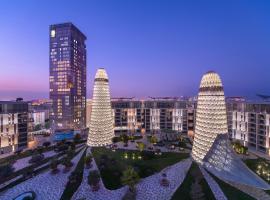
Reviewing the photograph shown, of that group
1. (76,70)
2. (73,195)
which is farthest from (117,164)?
(76,70)

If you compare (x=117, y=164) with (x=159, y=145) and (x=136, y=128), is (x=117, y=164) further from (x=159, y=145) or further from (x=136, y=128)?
(x=136, y=128)

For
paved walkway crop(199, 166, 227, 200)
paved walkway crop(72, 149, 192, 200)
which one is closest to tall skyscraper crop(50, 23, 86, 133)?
paved walkway crop(72, 149, 192, 200)

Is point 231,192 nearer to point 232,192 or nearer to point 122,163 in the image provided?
point 232,192

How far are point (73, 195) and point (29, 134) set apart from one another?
182ft

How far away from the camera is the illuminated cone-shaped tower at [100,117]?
7325 cm

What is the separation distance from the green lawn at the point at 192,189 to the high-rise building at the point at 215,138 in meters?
4.38

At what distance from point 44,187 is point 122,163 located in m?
21.9

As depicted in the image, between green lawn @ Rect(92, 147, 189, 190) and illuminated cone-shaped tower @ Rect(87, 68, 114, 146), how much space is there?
3661mm

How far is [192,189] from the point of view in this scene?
121 feet

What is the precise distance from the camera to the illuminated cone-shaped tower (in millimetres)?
73250

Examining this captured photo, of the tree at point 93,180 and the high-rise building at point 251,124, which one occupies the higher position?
the high-rise building at point 251,124

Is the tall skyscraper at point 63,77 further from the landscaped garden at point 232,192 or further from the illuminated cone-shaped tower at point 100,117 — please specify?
the landscaped garden at point 232,192

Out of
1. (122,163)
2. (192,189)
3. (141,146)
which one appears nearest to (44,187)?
(122,163)

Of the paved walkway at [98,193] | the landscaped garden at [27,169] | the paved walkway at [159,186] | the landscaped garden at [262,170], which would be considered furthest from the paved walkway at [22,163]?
the landscaped garden at [262,170]
